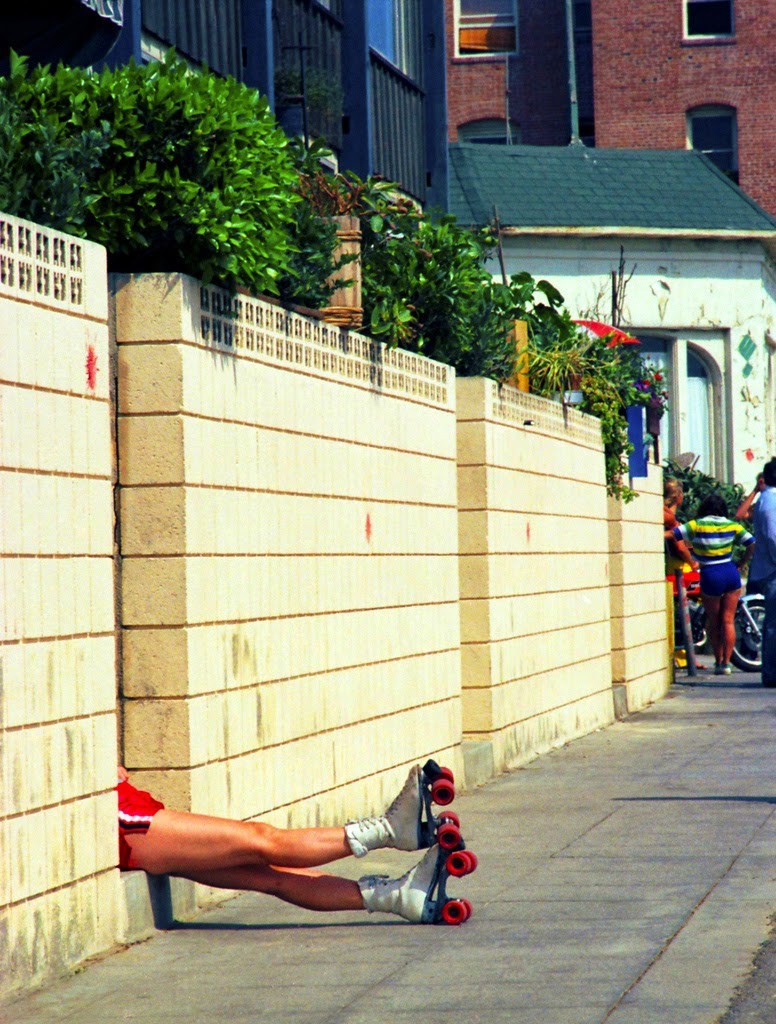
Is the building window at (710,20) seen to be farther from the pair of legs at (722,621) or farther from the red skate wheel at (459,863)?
the red skate wheel at (459,863)

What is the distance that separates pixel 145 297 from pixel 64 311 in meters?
0.84

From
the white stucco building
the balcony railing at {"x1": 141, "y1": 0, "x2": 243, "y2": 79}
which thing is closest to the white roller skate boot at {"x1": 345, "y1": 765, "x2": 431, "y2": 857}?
the balcony railing at {"x1": 141, "y1": 0, "x2": 243, "y2": 79}

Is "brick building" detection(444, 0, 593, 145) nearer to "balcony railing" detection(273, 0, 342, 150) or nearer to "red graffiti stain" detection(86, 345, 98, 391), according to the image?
"balcony railing" detection(273, 0, 342, 150)

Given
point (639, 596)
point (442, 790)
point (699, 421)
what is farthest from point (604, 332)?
point (699, 421)

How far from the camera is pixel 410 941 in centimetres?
650

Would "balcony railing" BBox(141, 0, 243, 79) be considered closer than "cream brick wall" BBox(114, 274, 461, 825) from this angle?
No

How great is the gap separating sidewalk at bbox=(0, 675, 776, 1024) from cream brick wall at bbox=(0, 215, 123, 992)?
0.90 ft

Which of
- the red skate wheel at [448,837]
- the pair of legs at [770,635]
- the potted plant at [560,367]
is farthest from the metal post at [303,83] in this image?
the red skate wheel at [448,837]

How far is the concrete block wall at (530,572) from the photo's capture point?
11.4 m

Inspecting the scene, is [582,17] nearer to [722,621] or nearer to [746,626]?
[746,626]

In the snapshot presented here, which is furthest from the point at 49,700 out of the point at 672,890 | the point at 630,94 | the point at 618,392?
the point at 630,94

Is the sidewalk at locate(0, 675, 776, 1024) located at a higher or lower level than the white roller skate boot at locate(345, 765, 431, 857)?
lower

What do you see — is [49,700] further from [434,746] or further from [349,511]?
[434,746]

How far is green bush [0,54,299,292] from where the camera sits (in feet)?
22.4
